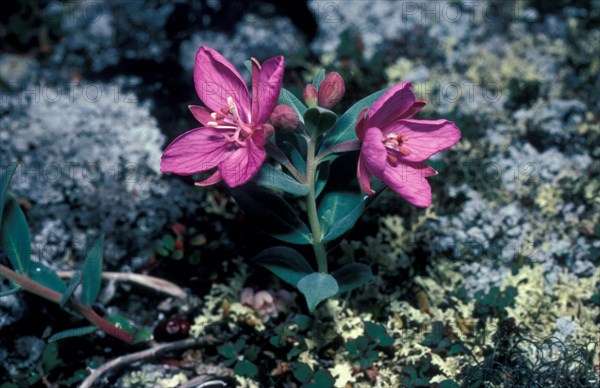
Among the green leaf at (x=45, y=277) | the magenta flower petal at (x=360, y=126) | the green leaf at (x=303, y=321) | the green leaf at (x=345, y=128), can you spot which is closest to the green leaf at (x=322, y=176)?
the green leaf at (x=345, y=128)

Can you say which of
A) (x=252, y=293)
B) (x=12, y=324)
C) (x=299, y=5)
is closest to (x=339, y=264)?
(x=252, y=293)

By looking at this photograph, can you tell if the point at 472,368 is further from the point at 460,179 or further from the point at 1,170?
the point at 1,170

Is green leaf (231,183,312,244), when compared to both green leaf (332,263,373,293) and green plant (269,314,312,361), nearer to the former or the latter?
green leaf (332,263,373,293)

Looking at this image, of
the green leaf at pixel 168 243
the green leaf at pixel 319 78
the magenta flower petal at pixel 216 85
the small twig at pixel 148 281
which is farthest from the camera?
the green leaf at pixel 168 243

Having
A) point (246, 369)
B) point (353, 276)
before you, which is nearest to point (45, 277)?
point (246, 369)

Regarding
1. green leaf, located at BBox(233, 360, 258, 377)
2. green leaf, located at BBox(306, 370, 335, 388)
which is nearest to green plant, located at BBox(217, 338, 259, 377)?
green leaf, located at BBox(233, 360, 258, 377)

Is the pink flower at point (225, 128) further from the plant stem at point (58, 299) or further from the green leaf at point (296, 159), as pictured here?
the plant stem at point (58, 299)

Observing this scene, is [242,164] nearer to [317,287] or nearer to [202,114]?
[202,114]
